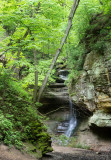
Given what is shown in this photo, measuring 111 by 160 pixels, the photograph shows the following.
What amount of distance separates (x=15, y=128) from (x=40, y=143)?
5.59 ft

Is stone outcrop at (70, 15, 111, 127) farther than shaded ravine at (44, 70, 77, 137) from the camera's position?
No

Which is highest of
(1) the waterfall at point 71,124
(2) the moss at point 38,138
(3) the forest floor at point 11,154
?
(3) the forest floor at point 11,154

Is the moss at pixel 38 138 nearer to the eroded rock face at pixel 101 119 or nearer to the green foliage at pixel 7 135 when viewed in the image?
the green foliage at pixel 7 135

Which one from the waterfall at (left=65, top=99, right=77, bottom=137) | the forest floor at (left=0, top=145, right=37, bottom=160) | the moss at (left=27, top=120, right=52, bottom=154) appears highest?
the forest floor at (left=0, top=145, right=37, bottom=160)

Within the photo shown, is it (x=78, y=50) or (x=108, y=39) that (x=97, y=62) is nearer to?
(x=108, y=39)

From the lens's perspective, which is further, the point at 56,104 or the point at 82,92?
the point at 56,104

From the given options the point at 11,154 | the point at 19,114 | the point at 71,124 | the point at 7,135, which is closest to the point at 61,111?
the point at 71,124

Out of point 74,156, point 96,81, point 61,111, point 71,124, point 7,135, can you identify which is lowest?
point 71,124

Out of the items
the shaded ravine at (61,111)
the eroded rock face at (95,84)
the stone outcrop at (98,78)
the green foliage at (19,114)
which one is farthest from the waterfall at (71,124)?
the green foliage at (19,114)

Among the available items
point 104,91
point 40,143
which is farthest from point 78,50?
point 40,143

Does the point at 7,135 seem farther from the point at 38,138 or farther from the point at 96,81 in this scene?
the point at 96,81

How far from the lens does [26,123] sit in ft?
23.6

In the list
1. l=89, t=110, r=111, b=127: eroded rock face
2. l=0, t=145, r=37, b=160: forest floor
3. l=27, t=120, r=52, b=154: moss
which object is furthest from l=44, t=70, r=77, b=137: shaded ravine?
l=0, t=145, r=37, b=160: forest floor

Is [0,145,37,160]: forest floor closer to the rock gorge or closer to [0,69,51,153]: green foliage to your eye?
[0,69,51,153]: green foliage
